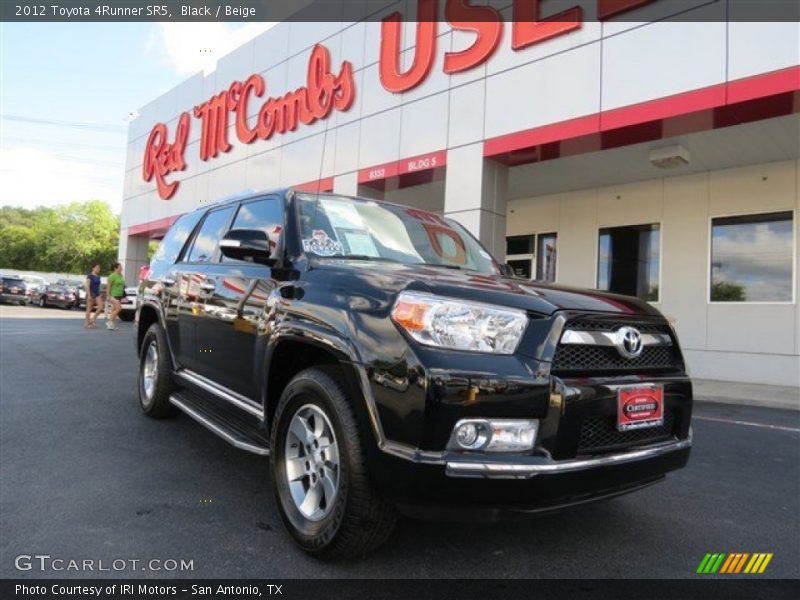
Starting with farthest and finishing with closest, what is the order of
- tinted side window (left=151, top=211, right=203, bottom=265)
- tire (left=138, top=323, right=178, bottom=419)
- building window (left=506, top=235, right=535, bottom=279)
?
building window (left=506, top=235, right=535, bottom=279), tinted side window (left=151, top=211, right=203, bottom=265), tire (left=138, top=323, right=178, bottom=419)

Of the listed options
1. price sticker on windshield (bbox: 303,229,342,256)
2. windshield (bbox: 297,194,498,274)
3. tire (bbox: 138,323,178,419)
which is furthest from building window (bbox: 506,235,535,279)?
price sticker on windshield (bbox: 303,229,342,256)

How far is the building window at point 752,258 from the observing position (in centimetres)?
1099

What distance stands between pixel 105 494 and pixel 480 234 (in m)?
8.53

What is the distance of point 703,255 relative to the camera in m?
11.9

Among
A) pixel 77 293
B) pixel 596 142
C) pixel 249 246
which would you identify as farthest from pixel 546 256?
pixel 77 293

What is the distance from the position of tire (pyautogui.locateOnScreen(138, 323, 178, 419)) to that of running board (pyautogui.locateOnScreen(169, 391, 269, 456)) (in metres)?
0.37

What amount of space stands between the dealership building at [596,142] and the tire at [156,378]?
3779 mm

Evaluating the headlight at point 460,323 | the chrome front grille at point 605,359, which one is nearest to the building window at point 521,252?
the chrome front grille at point 605,359

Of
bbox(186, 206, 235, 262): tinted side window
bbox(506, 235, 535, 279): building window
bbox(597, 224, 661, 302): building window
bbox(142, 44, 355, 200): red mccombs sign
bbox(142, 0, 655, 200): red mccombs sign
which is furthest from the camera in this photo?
bbox(506, 235, 535, 279): building window

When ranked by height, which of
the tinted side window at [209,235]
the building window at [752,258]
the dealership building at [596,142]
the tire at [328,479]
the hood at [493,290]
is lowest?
the tire at [328,479]

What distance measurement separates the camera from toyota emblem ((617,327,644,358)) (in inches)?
104

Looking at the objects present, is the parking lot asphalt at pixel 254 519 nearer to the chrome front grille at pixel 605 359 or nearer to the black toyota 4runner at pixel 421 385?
the black toyota 4runner at pixel 421 385

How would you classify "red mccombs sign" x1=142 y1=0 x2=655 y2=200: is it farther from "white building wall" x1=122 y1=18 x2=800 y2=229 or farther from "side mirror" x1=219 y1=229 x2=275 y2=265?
"side mirror" x1=219 y1=229 x2=275 y2=265

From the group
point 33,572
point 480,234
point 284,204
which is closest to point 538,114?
point 480,234
